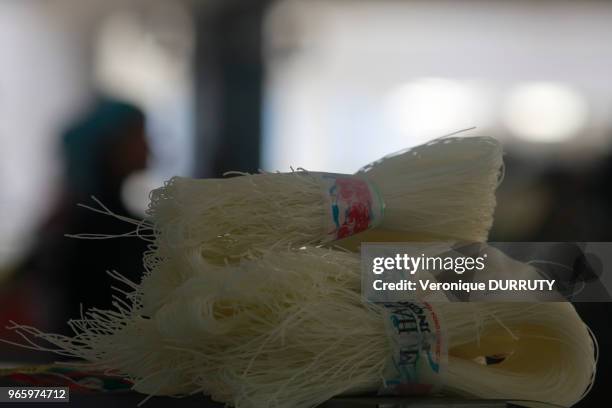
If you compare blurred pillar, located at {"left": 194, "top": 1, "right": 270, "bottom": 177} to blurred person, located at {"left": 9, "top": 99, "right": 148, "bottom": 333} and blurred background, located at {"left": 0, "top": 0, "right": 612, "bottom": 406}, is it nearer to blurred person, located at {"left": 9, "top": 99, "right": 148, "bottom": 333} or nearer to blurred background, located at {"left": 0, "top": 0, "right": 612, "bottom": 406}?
blurred background, located at {"left": 0, "top": 0, "right": 612, "bottom": 406}

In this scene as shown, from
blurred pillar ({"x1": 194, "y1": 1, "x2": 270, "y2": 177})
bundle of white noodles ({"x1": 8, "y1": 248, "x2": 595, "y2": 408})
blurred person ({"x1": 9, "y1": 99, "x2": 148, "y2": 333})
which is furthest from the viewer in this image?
blurred pillar ({"x1": 194, "y1": 1, "x2": 270, "y2": 177})

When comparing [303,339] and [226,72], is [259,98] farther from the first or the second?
[303,339]

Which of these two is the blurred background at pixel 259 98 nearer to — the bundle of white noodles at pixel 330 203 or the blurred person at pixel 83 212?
the blurred person at pixel 83 212

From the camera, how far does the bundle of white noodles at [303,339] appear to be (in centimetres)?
52

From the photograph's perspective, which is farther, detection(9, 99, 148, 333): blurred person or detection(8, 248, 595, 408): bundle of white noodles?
detection(9, 99, 148, 333): blurred person

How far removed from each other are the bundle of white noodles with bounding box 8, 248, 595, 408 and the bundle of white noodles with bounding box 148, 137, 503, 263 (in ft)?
0.08

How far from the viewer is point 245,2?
1.30 metres

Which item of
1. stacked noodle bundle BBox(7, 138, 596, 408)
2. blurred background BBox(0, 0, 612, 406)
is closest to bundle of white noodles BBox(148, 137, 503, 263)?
stacked noodle bundle BBox(7, 138, 596, 408)

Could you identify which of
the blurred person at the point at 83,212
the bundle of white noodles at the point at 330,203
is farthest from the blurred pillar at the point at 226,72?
the bundle of white noodles at the point at 330,203

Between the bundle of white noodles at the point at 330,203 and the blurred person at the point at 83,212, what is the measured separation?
0.43 m

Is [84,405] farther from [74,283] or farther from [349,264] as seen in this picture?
[74,283]

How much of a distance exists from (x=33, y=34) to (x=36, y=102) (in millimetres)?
123

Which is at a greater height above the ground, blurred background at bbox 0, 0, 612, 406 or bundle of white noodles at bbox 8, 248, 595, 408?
blurred background at bbox 0, 0, 612, 406

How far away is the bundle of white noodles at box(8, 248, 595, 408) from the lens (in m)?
0.52
